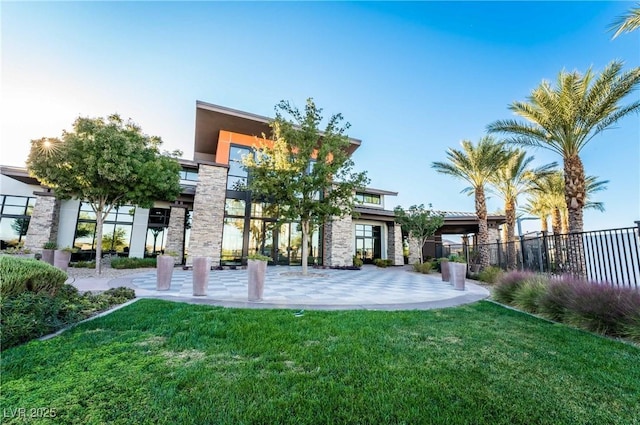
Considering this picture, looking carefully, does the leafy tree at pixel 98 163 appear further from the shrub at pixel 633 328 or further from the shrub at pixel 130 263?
the shrub at pixel 633 328

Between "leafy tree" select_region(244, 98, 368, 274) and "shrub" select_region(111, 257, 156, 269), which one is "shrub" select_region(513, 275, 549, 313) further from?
"shrub" select_region(111, 257, 156, 269)

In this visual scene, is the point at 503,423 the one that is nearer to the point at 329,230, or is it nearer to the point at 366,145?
the point at 329,230

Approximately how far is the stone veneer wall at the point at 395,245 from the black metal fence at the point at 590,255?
415 inches

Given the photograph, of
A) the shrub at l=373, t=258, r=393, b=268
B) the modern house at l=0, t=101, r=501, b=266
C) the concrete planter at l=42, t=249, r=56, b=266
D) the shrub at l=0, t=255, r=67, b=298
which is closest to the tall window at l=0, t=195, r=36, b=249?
the modern house at l=0, t=101, r=501, b=266

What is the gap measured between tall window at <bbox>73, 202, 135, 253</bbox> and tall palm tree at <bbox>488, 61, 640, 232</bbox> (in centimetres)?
2181

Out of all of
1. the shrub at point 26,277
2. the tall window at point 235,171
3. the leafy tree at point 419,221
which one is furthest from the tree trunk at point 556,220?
the shrub at point 26,277

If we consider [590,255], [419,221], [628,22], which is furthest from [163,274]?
[419,221]

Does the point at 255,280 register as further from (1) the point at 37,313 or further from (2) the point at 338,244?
(2) the point at 338,244

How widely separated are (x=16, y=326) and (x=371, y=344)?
4543 millimetres

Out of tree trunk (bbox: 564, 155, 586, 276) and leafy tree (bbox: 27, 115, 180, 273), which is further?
leafy tree (bbox: 27, 115, 180, 273)

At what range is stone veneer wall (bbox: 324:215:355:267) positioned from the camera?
58.3ft

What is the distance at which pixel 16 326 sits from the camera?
3.23 metres

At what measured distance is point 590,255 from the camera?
24.4 feet

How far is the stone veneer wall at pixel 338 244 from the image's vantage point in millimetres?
17781
